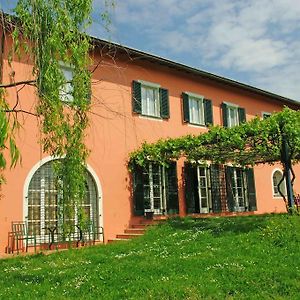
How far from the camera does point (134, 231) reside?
42.4 feet

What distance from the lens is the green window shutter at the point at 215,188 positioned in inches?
636

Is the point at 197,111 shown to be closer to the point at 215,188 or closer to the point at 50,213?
the point at 215,188

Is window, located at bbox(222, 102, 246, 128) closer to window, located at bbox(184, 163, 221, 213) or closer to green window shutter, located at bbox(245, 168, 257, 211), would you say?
green window shutter, located at bbox(245, 168, 257, 211)

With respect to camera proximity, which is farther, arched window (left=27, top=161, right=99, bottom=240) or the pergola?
arched window (left=27, top=161, right=99, bottom=240)

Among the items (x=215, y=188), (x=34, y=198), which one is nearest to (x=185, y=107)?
(x=215, y=188)

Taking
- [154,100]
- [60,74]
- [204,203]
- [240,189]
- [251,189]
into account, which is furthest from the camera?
[251,189]

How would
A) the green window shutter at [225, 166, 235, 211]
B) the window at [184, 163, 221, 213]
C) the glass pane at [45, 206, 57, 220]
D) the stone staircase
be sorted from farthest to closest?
the green window shutter at [225, 166, 235, 211], the window at [184, 163, 221, 213], the stone staircase, the glass pane at [45, 206, 57, 220]

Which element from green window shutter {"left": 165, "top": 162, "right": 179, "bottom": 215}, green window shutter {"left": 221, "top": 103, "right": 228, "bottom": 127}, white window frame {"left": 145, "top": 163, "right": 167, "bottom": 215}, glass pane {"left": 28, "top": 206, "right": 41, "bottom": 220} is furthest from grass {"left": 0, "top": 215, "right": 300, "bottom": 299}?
A: green window shutter {"left": 221, "top": 103, "right": 228, "bottom": 127}

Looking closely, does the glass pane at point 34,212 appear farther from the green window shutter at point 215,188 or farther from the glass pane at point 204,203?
the green window shutter at point 215,188

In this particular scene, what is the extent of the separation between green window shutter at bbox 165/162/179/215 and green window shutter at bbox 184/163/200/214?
489mm

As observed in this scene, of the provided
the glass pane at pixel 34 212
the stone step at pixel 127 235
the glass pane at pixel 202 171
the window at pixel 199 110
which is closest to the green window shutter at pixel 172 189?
the glass pane at pixel 202 171

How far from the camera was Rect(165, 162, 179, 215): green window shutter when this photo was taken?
575 inches

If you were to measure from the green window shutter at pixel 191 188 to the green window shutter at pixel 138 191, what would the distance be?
1.98 metres

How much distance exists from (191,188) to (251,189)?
A: 3815 millimetres
